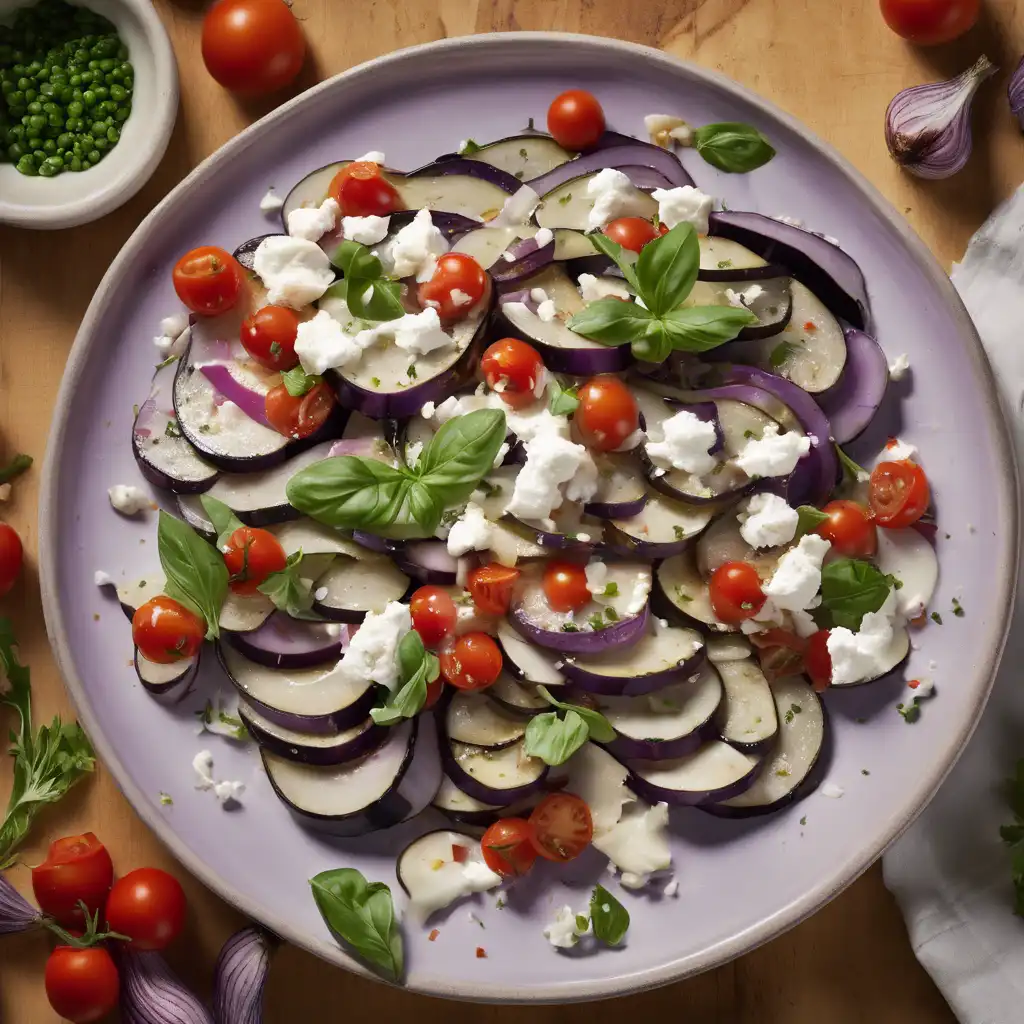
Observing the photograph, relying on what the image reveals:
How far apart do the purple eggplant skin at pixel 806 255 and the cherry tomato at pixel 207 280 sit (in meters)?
1.29

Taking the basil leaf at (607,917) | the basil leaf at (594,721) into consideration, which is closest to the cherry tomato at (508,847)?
the basil leaf at (607,917)

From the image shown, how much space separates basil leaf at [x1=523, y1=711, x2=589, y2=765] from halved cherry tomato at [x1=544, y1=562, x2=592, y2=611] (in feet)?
0.87

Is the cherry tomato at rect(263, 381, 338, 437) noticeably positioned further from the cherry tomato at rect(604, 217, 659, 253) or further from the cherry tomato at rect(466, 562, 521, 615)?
the cherry tomato at rect(604, 217, 659, 253)

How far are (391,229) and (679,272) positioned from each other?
2.67ft

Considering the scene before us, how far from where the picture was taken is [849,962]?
3.07 metres

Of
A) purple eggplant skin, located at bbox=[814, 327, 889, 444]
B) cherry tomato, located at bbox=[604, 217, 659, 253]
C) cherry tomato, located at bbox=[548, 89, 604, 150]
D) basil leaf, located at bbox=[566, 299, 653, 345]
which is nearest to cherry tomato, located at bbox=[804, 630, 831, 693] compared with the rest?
purple eggplant skin, located at bbox=[814, 327, 889, 444]

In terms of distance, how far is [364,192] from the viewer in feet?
9.44

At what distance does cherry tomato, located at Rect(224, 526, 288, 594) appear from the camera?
270 cm

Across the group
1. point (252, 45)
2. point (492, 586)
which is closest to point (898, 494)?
point (492, 586)

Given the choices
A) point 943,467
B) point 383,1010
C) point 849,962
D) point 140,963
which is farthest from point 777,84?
point 140,963

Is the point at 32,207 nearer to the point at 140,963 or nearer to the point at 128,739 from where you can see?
the point at 128,739

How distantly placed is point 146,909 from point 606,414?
188cm

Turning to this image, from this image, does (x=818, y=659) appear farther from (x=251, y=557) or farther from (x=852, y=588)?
Answer: (x=251, y=557)

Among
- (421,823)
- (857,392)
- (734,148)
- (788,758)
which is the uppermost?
(734,148)
